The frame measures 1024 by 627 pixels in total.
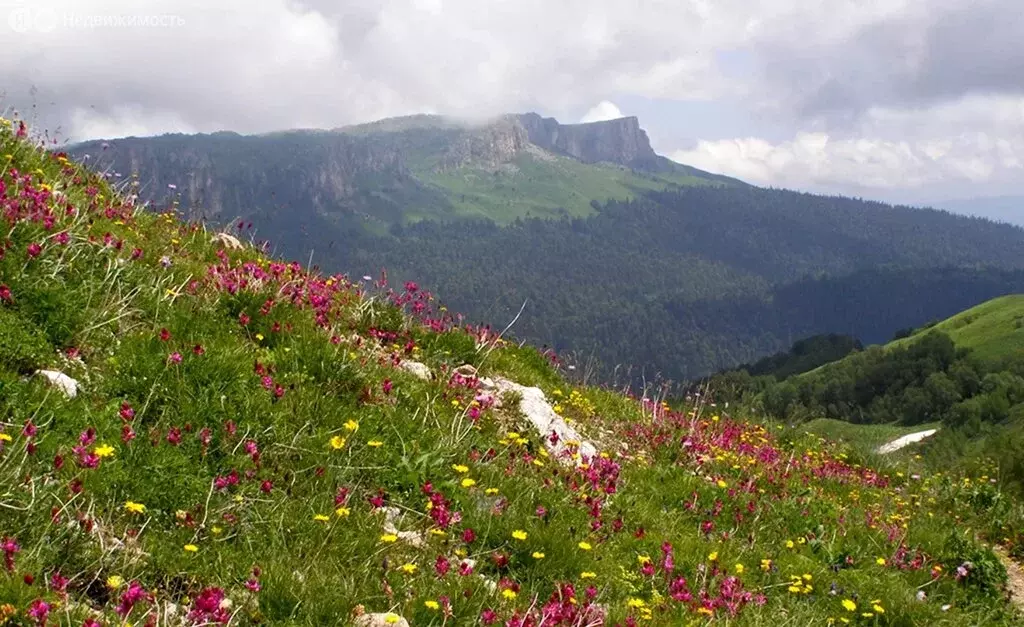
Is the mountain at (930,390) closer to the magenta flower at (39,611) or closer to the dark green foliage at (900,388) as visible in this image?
the dark green foliage at (900,388)

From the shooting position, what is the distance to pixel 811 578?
7.14 meters

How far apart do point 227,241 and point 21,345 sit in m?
5.48

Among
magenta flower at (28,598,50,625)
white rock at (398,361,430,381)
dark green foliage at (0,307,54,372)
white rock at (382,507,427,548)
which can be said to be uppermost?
dark green foliage at (0,307,54,372)

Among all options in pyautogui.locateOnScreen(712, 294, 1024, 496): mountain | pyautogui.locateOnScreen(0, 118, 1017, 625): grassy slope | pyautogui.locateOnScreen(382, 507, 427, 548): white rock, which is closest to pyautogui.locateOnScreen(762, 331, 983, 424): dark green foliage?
pyautogui.locateOnScreen(712, 294, 1024, 496): mountain

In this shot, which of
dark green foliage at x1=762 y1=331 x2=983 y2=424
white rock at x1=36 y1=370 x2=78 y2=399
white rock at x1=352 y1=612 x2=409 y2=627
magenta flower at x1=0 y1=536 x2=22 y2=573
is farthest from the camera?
dark green foliage at x1=762 y1=331 x2=983 y2=424

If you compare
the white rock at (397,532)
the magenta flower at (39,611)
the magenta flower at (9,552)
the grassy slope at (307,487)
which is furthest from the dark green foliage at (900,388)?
the magenta flower at (39,611)

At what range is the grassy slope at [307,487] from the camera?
4.09 meters

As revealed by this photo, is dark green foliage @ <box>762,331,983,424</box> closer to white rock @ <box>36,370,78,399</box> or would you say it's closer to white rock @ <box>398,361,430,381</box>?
white rock @ <box>398,361,430,381</box>

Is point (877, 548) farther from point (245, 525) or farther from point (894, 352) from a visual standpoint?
point (894, 352)

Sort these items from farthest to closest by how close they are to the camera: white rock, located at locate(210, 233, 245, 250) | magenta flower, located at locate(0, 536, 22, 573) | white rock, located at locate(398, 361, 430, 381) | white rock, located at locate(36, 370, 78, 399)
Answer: white rock, located at locate(210, 233, 245, 250) → white rock, located at locate(398, 361, 430, 381) → white rock, located at locate(36, 370, 78, 399) → magenta flower, located at locate(0, 536, 22, 573)

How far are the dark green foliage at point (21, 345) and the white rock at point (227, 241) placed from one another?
4517 millimetres

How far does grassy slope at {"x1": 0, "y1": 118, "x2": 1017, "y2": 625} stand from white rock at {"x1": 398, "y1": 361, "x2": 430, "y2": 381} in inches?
9.4

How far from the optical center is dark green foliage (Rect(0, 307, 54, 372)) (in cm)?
511

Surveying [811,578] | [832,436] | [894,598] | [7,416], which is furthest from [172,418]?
[832,436]
